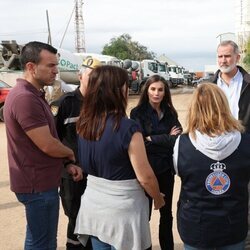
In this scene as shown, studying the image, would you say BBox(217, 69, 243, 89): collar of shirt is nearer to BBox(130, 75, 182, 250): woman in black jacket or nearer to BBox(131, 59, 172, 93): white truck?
BBox(130, 75, 182, 250): woman in black jacket

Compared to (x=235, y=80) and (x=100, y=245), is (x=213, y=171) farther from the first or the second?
(x=235, y=80)

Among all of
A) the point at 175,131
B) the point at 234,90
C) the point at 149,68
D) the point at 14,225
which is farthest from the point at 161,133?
the point at 149,68

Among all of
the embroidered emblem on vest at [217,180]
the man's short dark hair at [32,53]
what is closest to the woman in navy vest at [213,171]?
the embroidered emblem on vest at [217,180]

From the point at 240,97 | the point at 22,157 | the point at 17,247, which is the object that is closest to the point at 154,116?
the point at 240,97

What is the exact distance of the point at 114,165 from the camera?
222cm

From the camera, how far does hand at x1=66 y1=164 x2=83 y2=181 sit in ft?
9.68

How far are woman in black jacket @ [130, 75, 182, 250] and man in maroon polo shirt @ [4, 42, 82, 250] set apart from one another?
3.21 feet

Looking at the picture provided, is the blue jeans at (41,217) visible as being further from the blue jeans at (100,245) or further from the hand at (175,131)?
the hand at (175,131)

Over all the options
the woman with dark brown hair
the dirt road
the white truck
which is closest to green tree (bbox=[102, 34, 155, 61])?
the white truck

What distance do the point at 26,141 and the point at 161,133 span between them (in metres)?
1.38

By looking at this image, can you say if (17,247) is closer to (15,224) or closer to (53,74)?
(15,224)

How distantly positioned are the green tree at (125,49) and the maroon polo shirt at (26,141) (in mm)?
61881

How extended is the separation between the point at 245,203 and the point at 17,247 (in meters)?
2.52

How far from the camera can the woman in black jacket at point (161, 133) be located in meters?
3.36
